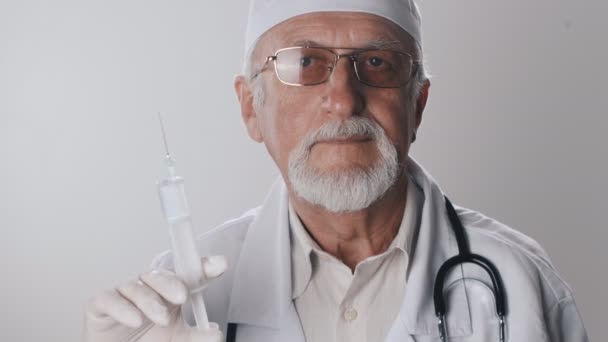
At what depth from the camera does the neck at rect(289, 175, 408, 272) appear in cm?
180

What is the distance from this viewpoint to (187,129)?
2.49m

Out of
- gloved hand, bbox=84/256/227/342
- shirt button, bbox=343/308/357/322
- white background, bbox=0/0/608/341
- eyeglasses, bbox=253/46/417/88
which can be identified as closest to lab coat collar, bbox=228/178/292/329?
shirt button, bbox=343/308/357/322

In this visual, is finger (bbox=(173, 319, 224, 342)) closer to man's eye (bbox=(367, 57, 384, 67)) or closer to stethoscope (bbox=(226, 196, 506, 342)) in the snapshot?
stethoscope (bbox=(226, 196, 506, 342))

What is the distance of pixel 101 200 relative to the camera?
2.47m

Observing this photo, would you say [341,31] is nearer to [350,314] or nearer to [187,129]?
[350,314]

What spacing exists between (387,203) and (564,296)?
45 centimetres

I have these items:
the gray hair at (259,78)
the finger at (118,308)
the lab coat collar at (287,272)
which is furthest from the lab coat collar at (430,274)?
the finger at (118,308)

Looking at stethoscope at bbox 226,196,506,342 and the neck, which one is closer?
stethoscope at bbox 226,196,506,342

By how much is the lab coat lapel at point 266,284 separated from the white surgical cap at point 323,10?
1.34 feet

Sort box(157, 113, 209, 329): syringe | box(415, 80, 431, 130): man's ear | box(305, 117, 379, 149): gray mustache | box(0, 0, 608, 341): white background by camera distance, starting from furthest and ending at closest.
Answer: box(0, 0, 608, 341): white background < box(415, 80, 431, 130): man's ear < box(305, 117, 379, 149): gray mustache < box(157, 113, 209, 329): syringe

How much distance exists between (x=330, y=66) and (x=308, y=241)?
15.6 inches

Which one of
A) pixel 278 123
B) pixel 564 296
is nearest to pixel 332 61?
pixel 278 123

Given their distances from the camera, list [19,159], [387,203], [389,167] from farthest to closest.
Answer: [19,159]
[387,203]
[389,167]

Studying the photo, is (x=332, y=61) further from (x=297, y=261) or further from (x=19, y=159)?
(x=19, y=159)
